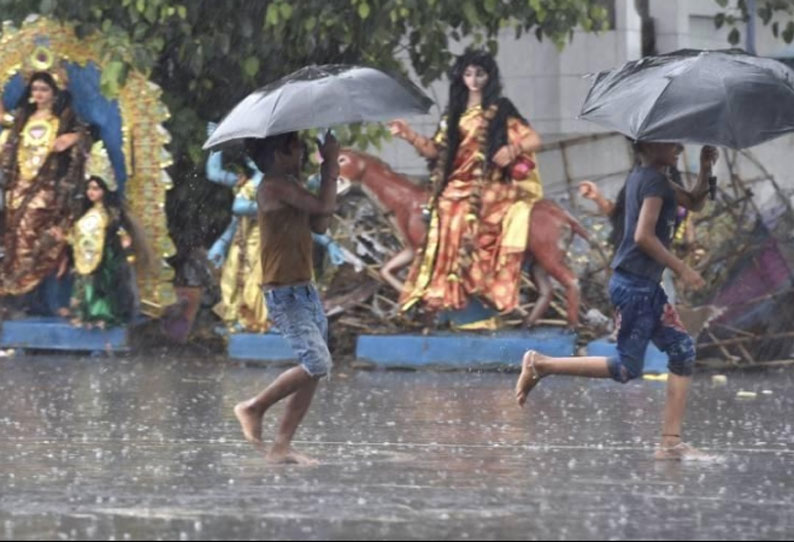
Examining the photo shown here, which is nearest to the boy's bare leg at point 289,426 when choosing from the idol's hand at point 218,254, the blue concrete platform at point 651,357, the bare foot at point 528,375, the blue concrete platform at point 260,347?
the bare foot at point 528,375

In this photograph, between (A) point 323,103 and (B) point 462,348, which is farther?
(B) point 462,348

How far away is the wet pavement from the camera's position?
7.63 metres

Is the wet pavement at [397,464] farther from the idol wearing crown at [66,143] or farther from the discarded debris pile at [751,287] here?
the idol wearing crown at [66,143]

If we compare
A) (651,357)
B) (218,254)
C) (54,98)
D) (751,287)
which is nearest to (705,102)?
(651,357)

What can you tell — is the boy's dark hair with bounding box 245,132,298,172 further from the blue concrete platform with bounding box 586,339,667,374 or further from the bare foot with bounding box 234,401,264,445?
the blue concrete platform with bounding box 586,339,667,374

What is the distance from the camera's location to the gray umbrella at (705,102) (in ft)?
29.7

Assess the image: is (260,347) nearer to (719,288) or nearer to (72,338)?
(72,338)

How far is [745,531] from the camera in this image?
7504mm

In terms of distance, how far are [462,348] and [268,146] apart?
599 centimetres

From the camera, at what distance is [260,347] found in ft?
51.3

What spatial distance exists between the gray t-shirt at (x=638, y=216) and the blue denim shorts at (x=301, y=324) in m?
1.51

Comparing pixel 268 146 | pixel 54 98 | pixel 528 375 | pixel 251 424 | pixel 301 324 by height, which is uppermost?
pixel 268 146

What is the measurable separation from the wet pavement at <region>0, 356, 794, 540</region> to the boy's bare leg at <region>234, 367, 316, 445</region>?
6.2 inches

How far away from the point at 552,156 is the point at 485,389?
639 centimetres
